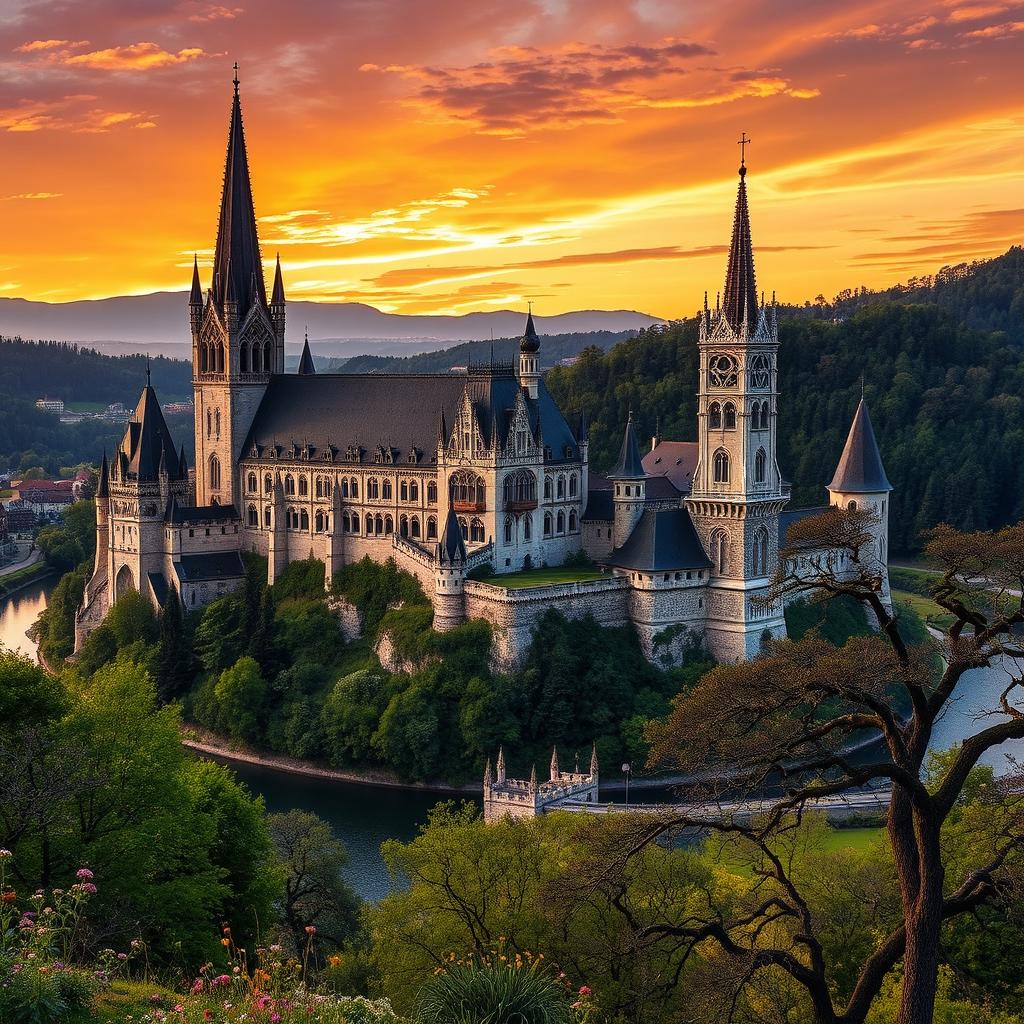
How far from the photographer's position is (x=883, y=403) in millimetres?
135625

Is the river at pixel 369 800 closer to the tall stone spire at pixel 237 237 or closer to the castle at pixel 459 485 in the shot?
the castle at pixel 459 485

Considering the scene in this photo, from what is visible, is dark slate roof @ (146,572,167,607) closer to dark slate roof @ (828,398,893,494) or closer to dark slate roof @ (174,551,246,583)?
dark slate roof @ (174,551,246,583)

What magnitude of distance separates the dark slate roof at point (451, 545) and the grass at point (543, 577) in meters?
2.03

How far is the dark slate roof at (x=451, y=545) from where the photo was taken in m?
70.3

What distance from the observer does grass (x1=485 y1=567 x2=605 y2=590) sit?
7044cm

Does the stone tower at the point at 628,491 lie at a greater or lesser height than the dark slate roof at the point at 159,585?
greater

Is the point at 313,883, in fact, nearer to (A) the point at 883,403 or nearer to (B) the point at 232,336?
(B) the point at 232,336

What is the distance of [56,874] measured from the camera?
2994cm

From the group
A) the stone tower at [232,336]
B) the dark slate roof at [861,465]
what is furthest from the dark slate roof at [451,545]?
the dark slate roof at [861,465]

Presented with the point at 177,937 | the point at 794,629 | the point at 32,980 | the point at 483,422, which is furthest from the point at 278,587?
the point at 32,980

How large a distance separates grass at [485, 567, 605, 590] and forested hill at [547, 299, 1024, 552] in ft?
154


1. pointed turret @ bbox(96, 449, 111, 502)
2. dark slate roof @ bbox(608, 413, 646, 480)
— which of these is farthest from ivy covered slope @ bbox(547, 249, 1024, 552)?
pointed turret @ bbox(96, 449, 111, 502)

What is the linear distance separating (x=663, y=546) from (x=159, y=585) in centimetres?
2833

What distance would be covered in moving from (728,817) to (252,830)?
1812cm
